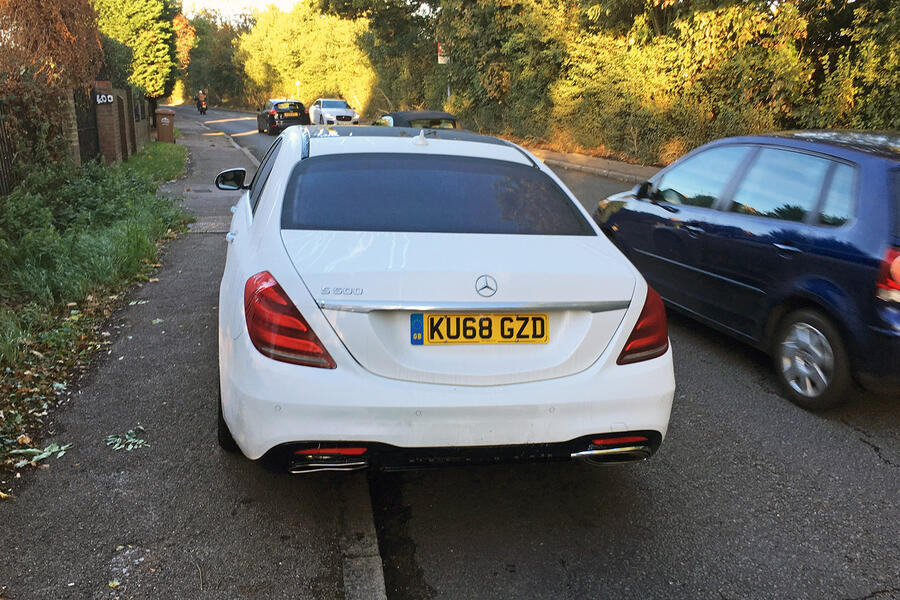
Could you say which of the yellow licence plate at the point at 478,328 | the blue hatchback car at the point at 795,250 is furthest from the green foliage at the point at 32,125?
the yellow licence plate at the point at 478,328

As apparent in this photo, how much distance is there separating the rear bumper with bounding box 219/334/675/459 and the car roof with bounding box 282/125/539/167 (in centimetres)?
139

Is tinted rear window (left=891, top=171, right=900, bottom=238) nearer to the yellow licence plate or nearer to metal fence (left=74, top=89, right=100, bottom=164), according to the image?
the yellow licence plate

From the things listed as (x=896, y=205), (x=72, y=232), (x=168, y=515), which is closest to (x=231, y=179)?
(x=168, y=515)

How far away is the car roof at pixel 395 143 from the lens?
4.01 meters

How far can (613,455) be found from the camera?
10.2ft

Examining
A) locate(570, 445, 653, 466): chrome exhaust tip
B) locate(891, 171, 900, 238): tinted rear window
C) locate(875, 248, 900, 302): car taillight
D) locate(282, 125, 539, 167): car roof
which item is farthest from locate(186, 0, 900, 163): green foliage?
locate(570, 445, 653, 466): chrome exhaust tip

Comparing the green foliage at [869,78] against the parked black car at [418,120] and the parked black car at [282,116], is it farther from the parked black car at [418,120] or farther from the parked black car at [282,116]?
the parked black car at [282,116]

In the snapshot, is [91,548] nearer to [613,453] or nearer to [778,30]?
[613,453]

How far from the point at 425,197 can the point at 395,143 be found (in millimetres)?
638

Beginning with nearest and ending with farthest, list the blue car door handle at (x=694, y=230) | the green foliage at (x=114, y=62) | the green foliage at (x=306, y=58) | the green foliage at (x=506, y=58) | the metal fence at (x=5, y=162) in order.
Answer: the blue car door handle at (x=694, y=230) → the metal fence at (x=5, y=162) → the green foliage at (x=114, y=62) → the green foliage at (x=506, y=58) → the green foliage at (x=306, y=58)

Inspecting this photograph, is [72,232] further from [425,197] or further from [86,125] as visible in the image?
[86,125]

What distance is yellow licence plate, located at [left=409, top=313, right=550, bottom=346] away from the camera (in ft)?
9.37

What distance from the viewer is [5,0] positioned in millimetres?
11312

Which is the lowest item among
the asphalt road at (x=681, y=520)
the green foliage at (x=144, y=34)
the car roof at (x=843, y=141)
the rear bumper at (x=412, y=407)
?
the asphalt road at (x=681, y=520)
